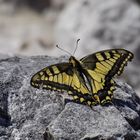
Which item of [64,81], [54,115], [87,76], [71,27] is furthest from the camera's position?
[71,27]

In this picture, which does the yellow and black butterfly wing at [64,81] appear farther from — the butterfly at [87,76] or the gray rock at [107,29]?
the gray rock at [107,29]

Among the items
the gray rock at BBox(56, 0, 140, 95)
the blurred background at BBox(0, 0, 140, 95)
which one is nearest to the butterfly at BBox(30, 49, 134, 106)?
the blurred background at BBox(0, 0, 140, 95)

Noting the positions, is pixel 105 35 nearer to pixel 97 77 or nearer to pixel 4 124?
pixel 97 77

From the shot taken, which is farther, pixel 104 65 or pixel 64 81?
pixel 104 65

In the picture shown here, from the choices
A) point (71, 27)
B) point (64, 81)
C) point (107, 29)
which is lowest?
point (64, 81)

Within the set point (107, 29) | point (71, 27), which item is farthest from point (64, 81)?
point (71, 27)

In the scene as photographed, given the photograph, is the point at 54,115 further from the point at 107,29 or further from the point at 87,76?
the point at 107,29

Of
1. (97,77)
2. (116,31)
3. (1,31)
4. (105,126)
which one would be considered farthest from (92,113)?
(1,31)
